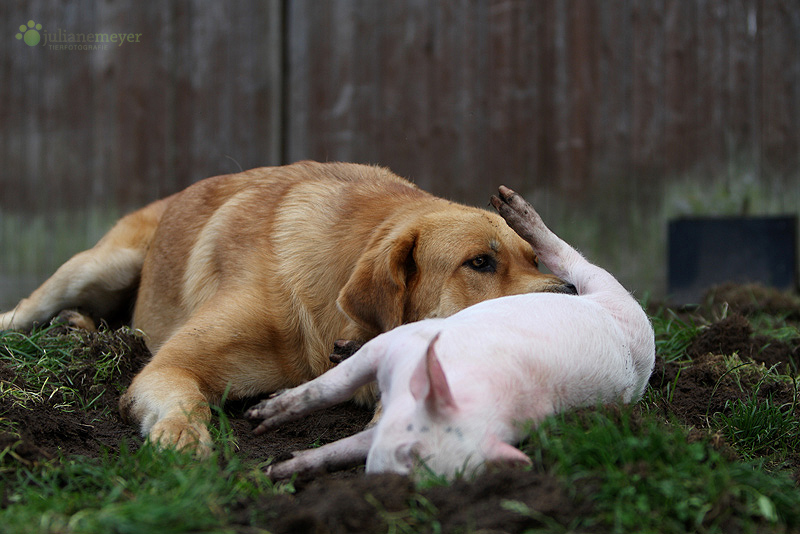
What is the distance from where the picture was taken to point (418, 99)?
6758 millimetres

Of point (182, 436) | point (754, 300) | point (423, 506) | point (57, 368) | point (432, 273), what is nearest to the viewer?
point (423, 506)

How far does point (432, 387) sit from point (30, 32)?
689 centimetres

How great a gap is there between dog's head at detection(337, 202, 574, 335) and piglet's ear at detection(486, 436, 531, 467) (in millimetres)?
930

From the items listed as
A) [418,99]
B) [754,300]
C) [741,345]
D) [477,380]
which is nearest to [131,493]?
[477,380]

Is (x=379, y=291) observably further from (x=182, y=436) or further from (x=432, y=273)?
(x=182, y=436)

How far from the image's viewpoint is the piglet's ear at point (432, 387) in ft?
6.11

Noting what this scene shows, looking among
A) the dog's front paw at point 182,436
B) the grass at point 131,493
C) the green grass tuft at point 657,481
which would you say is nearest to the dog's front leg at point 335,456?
the grass at point 131,493

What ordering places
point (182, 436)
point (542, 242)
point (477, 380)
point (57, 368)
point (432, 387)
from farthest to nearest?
point (57, 368), point (542, 242), point (182, 436), point (477, 380), point (432, 387)

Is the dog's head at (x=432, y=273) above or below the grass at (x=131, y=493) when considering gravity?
above

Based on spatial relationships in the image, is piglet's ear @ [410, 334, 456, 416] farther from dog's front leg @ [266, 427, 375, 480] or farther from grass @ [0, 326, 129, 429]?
grass @ [0, 326, 129, 429]

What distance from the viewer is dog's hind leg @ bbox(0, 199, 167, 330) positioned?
435 centimetres

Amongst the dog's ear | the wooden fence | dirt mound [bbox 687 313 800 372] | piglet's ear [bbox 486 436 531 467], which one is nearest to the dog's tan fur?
the dog's ear

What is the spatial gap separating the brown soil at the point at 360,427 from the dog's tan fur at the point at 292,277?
212 millimetres

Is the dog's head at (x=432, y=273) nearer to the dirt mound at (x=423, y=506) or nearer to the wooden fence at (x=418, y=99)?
the dirt mound at (x=423, y=506)
